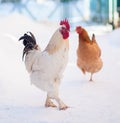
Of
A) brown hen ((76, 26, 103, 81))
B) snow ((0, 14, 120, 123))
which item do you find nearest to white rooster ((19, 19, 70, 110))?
snow ((0, 14, 120, 123))

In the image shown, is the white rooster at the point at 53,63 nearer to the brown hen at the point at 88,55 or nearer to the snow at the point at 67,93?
the snow at the point at 67,93

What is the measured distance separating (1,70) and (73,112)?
90.5 inches

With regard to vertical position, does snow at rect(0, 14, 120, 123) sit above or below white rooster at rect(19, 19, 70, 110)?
below

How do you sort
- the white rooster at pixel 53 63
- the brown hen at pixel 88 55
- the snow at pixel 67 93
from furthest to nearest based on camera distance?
the brown hen at pixel 88 55
the white rooster at pixel 53 63
the snow at pixel 67 93

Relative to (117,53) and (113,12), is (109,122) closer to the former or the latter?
(117,53)

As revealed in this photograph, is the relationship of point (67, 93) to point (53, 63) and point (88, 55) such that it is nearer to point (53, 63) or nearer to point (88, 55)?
point (88, 55)

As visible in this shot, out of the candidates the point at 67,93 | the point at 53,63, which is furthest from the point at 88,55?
the point at 53,63

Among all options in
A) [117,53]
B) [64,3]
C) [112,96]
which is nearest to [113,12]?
[64,3]

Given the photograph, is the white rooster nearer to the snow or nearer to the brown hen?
the snow

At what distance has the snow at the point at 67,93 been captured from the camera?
15.6 ft

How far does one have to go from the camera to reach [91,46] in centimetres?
655

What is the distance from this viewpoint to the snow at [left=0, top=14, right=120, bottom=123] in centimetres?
477

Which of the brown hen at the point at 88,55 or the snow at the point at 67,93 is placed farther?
the brown hen at the point at 88,55

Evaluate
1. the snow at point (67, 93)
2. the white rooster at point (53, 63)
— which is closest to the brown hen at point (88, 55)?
the snow at point (67, 93)
